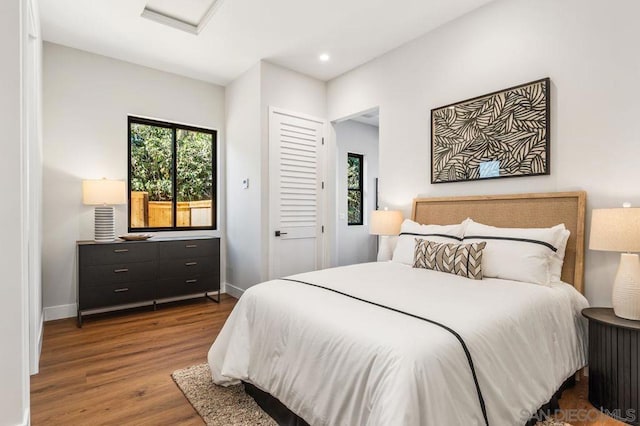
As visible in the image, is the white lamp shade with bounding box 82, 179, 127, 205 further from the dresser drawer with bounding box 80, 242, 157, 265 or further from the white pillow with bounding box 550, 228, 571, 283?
the white pillow with bounding box 550, 228, 571, 283

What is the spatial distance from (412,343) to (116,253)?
343 centimetres

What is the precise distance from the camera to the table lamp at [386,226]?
11.5 feet

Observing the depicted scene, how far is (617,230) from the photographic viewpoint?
195 cm

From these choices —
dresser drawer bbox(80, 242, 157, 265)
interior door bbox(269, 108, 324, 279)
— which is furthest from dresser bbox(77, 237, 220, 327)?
interior door bbox(269, 108, 324, 279)

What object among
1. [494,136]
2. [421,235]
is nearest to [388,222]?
[421,235]

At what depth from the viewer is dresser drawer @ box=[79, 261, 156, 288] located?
136 inches

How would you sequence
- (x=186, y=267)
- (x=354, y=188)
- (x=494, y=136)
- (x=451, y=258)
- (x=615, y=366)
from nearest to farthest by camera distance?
(x=615, y=366) → (x=451, y=258) → (x=494, y=136) → (x=186, y=267) → (x=354, y=188)

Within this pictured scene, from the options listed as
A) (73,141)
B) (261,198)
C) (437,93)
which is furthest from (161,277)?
(437,93)

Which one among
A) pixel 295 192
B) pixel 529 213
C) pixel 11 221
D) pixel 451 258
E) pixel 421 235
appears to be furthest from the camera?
pixel 295 192

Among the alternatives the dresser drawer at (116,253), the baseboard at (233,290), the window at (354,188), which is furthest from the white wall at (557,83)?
the dresser drawer at (116,253)

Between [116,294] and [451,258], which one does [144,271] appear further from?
[451,258]

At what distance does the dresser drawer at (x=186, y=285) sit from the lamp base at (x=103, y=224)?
2.49ft

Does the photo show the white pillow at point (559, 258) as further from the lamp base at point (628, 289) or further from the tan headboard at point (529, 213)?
the lamp base at point (628, 289)

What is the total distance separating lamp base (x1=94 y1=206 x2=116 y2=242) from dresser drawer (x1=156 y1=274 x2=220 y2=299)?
0.76 m
